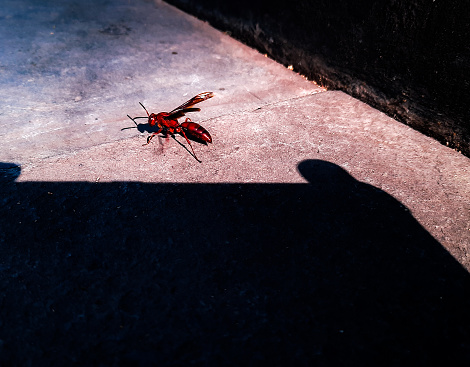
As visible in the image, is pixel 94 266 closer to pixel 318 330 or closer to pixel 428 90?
pixel 318 330

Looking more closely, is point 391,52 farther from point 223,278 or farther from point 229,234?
point 223,278

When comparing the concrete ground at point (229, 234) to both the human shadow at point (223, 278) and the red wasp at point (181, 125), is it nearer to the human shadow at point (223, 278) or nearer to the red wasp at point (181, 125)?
the human shadow at point (223, 278)

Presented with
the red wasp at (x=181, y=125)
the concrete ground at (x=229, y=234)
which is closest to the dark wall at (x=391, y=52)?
the concrete ground at (x=229, y=234)

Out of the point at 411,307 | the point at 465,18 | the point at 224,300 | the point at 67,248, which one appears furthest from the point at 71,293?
the point at 465,18

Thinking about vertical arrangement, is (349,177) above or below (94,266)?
above

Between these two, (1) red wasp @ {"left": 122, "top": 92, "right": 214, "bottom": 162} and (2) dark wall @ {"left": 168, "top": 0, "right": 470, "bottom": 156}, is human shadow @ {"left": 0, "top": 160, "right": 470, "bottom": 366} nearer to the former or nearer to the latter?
(1) red wasp @ {"left": 122, "top": 92, "right": 214, "bottom": 162}

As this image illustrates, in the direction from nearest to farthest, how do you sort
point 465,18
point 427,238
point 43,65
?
point 427,238
point 465,18
point 43,65
